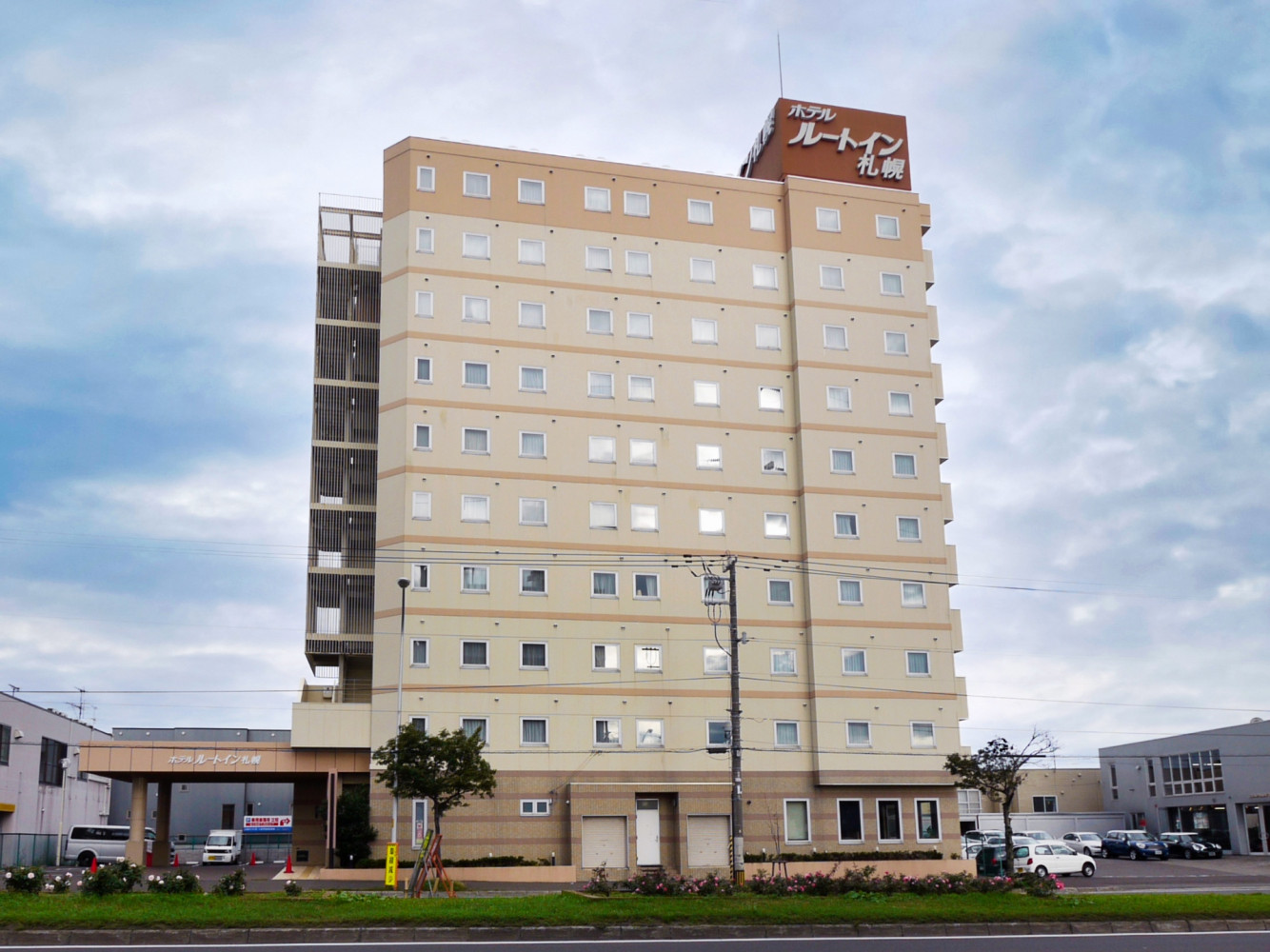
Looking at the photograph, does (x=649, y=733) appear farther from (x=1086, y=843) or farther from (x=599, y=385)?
(x=1086, y=843)

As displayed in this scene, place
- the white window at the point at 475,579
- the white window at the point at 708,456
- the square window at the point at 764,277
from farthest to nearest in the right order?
the square window at the point at 764,277 < the white window at the point at 708,456 < the white window at the point at 475,579

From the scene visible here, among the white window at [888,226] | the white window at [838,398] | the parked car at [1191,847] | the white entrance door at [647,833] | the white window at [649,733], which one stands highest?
the white window at [888,226]

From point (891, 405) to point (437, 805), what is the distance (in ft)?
94.9

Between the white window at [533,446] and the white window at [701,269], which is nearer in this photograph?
the white window at [533,446]

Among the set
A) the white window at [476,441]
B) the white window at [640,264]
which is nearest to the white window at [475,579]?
the white window at [476,441]

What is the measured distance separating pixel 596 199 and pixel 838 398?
14313 millimetres

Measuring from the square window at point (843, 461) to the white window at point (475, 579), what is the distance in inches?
640

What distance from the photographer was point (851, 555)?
181ft

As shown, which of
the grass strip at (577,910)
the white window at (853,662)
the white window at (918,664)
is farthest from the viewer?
the white window at (918,664)

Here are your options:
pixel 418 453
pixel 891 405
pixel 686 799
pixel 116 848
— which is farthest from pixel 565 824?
pixel 116 848

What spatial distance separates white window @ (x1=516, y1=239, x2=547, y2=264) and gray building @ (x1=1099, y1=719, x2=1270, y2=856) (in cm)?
5366

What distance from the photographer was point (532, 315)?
54.8 m

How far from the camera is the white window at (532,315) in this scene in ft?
179

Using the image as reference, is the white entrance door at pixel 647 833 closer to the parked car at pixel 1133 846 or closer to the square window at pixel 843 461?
the square window at pixel 843 461
